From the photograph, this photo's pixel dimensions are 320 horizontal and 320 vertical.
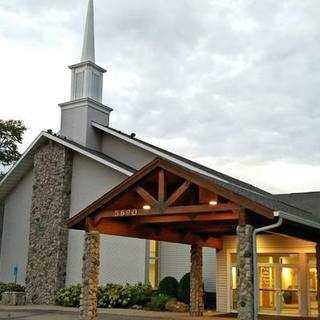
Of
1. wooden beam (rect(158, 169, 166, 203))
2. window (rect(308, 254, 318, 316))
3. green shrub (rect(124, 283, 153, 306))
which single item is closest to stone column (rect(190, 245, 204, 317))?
green shrub (rect(124, 283, 153, 306))

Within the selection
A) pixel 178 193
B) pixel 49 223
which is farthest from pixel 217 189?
pixel 49 223

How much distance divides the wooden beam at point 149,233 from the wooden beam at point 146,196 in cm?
163

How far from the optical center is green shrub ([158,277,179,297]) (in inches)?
853

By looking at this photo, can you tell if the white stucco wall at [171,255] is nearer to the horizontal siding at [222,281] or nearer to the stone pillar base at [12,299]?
the horizontal siding at [222,281]

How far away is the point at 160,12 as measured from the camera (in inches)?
690

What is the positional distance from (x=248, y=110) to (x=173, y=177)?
12569mm

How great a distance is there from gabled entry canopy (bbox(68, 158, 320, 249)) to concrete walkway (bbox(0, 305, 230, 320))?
9.59 feet

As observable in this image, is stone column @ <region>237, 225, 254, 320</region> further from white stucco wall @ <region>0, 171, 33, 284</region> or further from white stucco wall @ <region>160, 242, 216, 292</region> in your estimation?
white stucco wall @ <region>0, 171, 33, 284</region>

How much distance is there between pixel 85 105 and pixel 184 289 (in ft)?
32.3

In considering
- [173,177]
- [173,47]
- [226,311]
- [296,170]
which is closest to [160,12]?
[173,47]

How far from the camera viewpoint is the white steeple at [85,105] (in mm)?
26031

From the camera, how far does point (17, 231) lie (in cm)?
2692

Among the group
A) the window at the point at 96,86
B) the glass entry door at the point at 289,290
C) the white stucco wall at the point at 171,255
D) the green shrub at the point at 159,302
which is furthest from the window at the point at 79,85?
the glass entry door at the point at 289,290

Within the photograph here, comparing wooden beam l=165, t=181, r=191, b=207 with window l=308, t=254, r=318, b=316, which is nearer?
wooden beam l=165, t=181, r=191, b=207
